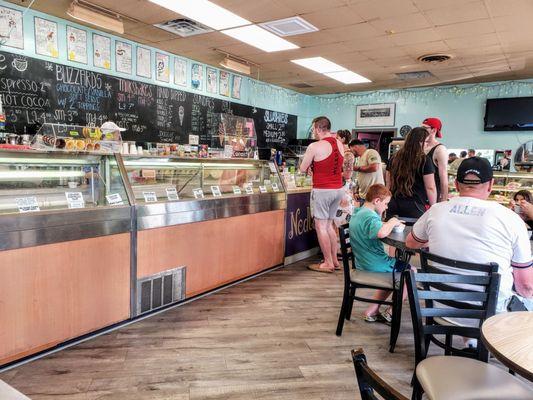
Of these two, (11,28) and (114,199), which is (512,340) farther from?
(11,28)

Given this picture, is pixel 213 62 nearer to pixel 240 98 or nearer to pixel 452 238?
pixel 240 98

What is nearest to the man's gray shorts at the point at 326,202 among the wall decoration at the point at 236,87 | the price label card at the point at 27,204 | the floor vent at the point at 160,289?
the floor vent at the point at 160,289

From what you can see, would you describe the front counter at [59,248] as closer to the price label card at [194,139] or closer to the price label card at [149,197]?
the price label card at [149,197]

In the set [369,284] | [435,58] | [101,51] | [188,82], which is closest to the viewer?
[369,284]

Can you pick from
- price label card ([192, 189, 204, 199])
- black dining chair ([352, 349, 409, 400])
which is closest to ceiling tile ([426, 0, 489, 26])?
price label card ([192, 189, 204, 199])

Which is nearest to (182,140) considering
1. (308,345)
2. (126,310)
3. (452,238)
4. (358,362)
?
(126,310)

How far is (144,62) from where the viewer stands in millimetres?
6301

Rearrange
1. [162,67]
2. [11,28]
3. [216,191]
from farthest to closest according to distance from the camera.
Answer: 1. [162,67]
2. [11,28]
3. [216,191]

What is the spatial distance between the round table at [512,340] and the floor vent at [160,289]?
2.48m

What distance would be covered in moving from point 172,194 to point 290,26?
9.96ft

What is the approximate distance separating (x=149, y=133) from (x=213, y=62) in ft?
6.11

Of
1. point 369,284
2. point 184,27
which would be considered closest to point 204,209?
point 369,284

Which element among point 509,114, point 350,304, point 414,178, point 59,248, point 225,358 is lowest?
point 225,358

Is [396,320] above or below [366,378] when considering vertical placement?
below
